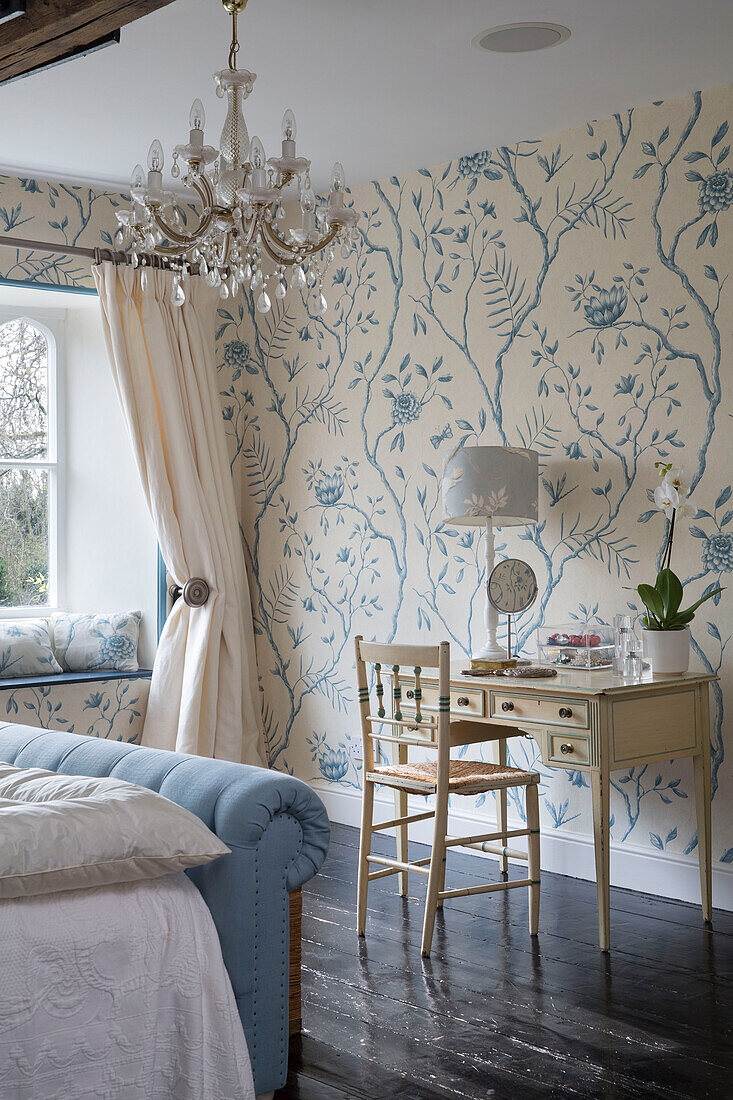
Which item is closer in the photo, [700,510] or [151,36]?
[151,36]

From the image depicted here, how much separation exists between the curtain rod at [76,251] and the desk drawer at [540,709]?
90.8 inches

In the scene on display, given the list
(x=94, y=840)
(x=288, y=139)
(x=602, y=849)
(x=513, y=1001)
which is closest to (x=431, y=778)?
(x=602, y=849)

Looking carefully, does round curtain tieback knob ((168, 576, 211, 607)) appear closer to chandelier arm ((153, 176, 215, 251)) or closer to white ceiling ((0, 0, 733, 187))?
white ceiling ((0, 0, 733, 187))

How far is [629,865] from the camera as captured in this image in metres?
3.95

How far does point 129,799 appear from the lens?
2203mm

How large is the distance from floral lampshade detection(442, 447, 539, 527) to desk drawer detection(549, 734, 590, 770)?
84 cm

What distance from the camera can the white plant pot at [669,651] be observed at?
11.8 ft

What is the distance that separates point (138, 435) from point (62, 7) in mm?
2313

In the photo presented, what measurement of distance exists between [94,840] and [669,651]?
2118mm

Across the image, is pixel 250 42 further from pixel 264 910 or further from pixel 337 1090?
pixel 337 1090

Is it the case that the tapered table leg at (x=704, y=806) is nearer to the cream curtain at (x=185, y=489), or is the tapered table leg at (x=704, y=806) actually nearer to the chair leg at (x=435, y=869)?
the chair leg at (x=435, y=869)

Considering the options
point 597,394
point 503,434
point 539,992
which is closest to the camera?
point 539,992

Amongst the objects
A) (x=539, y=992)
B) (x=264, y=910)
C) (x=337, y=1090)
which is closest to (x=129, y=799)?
(x=264, y=910)

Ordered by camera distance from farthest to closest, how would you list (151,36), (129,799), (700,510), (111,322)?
(111,322), (700,510), (151,36), (129,799)
